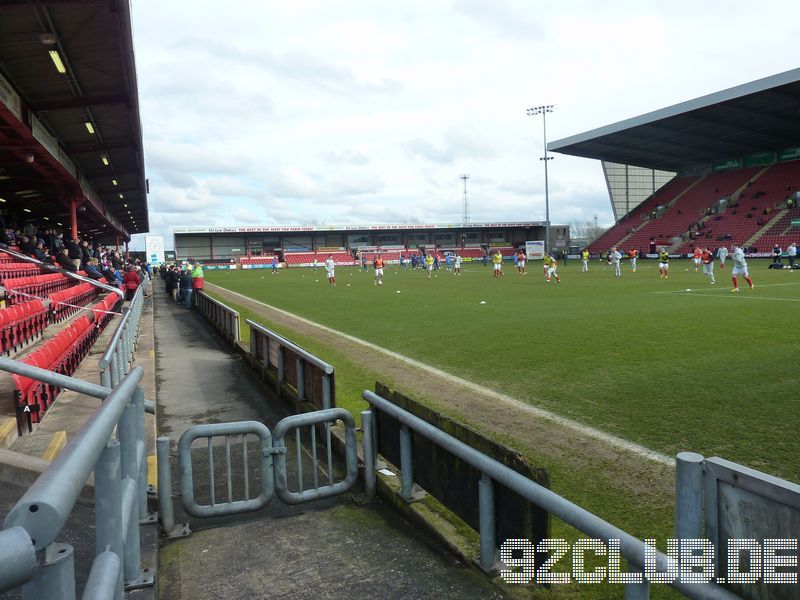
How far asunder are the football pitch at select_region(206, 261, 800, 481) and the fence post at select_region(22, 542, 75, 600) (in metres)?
4.79

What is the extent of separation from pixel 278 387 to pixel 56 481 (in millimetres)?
6922

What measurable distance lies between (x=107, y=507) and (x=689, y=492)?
2.27m

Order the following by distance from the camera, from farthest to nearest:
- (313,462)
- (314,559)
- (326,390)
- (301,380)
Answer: (301,380) < (326,390) < (313,462) < (314,559)

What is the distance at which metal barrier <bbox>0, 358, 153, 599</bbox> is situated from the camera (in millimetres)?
1146

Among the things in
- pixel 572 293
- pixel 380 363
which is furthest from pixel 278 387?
pixel 572 293

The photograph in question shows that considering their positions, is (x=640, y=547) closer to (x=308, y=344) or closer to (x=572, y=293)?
(x=308, y=344)

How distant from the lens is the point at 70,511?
4.28 feet

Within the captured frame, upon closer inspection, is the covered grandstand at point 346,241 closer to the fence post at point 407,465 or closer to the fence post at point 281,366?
the fence post at point 281,366

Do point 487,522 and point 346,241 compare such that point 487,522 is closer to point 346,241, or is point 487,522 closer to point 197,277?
point 197,277

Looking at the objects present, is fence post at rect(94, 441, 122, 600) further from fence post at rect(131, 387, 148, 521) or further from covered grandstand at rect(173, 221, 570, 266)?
covered grandstand at rect(173, 221, 570, 266)

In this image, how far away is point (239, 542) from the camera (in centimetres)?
391

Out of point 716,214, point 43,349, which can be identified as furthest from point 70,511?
point 716,214

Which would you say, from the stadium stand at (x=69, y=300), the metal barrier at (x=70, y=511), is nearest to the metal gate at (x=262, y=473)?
the metal barrier at (x=70, y=511)

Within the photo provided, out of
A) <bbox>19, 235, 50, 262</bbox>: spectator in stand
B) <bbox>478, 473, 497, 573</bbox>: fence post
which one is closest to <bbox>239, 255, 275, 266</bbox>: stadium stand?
<bbox>19, 235, 50, 262</bbox>: spectator in stand
